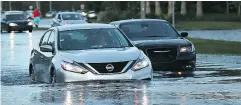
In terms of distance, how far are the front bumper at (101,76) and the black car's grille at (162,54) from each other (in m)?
4.22

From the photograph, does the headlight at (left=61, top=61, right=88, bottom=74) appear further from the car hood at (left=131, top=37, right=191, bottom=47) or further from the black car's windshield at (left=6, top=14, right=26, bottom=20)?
the black car's windshield at (left=6, top=14, right=26, bottom=20)

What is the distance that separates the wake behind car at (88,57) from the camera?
11812 millimetres

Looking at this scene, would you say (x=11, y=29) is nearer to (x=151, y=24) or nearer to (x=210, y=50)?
(x=210, y=50)

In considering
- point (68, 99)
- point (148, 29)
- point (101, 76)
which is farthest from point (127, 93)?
point (148, 29)

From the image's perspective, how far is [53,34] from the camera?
1381 centimetres

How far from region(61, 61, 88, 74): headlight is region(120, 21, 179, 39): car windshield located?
589 cm

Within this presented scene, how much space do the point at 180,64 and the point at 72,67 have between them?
500 cm

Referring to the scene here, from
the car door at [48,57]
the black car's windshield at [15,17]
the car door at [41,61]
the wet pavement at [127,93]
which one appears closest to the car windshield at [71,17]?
the black car's windshield at [15,17]

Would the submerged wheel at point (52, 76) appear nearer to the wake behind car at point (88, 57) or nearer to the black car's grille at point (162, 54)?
the wake behind car at point (88, 57)

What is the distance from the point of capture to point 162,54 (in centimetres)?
1648

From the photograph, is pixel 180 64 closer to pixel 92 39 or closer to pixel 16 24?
pixel 92 39

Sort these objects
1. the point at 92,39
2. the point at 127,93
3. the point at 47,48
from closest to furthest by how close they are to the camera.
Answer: the point at 127,93 < the point at 47,48 < the point at 92,39

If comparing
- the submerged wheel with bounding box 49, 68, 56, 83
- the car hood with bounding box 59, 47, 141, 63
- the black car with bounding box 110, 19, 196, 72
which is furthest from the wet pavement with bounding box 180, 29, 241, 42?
the car hood with bounding box 59, 47, 141, 63

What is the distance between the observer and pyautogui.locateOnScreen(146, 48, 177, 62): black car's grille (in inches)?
646
